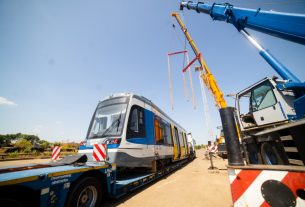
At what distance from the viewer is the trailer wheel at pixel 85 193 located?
2771 millimetres

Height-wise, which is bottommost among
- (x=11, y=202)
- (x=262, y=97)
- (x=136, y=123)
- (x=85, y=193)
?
(x=85, y=193)

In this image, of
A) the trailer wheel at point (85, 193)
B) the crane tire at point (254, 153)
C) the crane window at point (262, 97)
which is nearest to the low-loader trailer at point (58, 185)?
the trailer wheel at point (85, 193)

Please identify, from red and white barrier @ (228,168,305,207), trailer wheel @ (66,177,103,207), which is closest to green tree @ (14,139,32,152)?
trailer wheel @ (66,177,103,207)

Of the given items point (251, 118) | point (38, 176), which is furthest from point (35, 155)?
point (251, 118)

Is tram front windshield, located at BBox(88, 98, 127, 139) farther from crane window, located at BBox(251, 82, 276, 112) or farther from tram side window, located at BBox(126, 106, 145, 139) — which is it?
crane window, located at BBox(251, 82, 276, 112)

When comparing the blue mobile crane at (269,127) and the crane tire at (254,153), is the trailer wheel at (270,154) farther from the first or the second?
the crane tire at (254,153)

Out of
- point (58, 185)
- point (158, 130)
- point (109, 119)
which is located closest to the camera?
point (58, 185)

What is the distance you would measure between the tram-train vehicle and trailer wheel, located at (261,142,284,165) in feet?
12.1

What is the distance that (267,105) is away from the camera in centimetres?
407

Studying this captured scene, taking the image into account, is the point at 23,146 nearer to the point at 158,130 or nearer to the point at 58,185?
the point at 158,130

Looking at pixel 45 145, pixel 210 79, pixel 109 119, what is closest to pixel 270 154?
pixel 109 119

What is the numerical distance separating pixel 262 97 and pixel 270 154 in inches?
67.4

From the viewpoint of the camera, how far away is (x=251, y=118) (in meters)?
4.85

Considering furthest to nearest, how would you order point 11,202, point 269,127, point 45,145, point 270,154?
1. point 45,145
2. point 269,127
3. point 270,154
4. point 11,202
